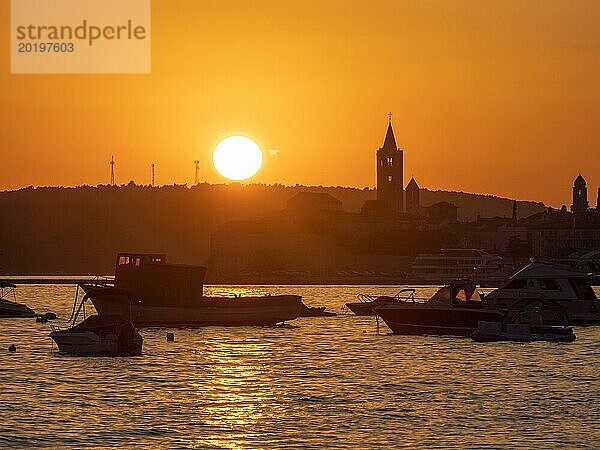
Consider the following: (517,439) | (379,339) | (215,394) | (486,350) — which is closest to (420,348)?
(486,350)

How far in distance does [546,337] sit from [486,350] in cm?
488

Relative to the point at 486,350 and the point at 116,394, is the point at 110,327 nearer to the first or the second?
the point at 116,394

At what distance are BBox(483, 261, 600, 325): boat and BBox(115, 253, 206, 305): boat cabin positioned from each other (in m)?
20.2

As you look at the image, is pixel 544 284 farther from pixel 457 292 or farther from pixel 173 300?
pixel 173 300

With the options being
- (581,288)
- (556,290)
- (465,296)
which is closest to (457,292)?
(465,296)

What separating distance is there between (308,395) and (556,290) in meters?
44.9

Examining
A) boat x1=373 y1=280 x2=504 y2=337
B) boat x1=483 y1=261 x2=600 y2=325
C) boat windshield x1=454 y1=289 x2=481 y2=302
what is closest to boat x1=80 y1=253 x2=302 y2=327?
boat x1=483 y1=261 x2=600 y2=325

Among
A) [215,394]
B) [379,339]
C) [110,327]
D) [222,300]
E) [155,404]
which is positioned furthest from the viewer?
[222,300]

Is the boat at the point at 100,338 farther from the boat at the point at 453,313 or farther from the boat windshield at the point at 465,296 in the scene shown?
the boat windshield at the point at 465,296

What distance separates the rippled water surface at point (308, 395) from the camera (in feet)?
130

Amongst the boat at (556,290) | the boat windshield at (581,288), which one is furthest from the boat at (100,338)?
the boat windshield at (581,288)

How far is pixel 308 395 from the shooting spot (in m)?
50.3

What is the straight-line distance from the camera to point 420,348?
240ft

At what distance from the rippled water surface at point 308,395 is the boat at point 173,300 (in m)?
8.86
